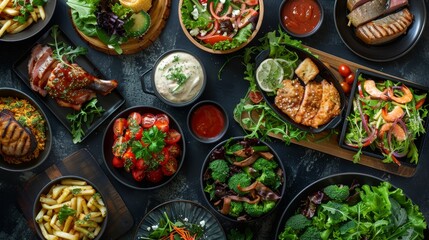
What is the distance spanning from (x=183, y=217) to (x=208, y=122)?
866 millimetres

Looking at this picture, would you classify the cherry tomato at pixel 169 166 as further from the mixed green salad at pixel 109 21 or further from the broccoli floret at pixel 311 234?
the broccoli floret at pixel 311 234

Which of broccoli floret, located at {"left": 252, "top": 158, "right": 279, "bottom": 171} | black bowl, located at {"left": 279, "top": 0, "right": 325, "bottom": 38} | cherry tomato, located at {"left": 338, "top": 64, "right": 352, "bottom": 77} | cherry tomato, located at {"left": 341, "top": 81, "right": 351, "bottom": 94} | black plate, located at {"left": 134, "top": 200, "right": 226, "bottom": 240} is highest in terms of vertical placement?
black bowl, located at {"left": 279, "top": 0, "right": 325, "bottom": 38}

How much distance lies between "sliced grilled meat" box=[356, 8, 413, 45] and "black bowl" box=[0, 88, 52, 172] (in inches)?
114

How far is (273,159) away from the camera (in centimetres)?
517

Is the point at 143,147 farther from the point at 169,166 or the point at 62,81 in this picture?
the point at 62,81

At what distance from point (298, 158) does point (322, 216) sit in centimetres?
66

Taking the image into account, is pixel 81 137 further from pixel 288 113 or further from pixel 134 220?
pixel 288 113

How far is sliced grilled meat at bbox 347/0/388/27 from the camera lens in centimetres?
523

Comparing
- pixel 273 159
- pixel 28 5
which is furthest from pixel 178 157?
pixel 28 5

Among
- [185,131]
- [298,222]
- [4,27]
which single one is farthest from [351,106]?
[4,27]

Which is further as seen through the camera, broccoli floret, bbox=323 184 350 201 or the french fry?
the french fry

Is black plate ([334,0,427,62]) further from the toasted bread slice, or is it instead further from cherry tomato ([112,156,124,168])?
cherry tomato ([112,156,124,168])

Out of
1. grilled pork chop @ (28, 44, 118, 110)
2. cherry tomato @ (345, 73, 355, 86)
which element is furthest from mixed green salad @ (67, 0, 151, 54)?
cherry tomato @ (345, 73, 355, 86)

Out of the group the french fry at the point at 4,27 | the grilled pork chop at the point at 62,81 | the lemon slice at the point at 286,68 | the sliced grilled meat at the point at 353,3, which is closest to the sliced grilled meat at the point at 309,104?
the lemon slice at the point at 286,68
